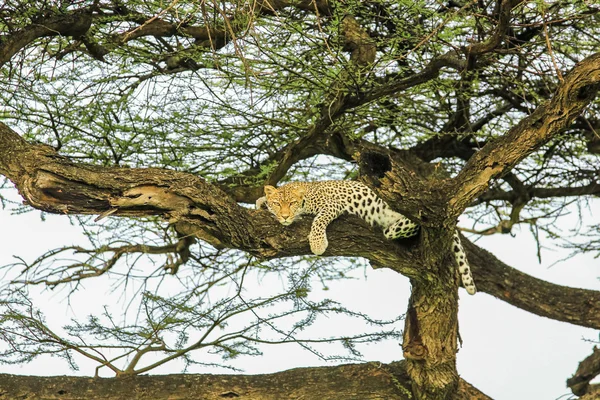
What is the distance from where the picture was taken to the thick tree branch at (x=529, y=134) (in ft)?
12.1

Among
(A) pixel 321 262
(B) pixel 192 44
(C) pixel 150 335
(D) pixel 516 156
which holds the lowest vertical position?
(C) pixel 150 335

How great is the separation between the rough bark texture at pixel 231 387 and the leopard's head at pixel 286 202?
43.4 inches

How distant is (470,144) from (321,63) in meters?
2.18

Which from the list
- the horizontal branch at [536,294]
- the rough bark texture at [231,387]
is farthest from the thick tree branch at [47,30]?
the horizontal branch at [536,294]

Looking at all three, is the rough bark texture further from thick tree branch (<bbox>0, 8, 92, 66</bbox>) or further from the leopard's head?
thick tree branch (<bbox>0, 8, 92, 66</bbox>)

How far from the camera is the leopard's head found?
14.8 feet

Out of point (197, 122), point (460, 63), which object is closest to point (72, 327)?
point (197, 122)

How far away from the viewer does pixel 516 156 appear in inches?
153

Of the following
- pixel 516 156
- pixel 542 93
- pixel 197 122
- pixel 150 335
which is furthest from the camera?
pixel 542 93

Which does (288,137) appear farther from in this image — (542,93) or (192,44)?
(542,93)

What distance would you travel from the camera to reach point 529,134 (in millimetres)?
3891

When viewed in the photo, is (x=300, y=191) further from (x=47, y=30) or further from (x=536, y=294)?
(x=536, y=294)

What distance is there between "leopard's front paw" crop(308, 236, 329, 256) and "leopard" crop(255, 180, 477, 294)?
0.02 meters

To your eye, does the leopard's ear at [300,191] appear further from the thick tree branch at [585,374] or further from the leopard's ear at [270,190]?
the thick tree branch at [585,374]
